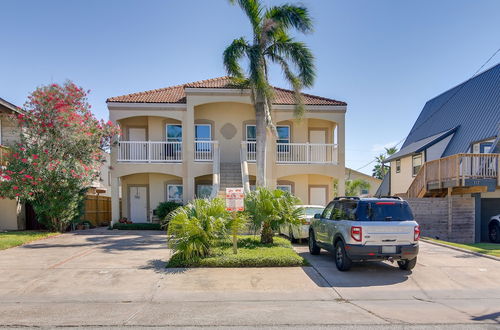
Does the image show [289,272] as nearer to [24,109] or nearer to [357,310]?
[357,310]

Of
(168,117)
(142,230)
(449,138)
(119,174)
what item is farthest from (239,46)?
(449,138)

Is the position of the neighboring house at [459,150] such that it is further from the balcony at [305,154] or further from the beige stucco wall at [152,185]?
the beige stucco wall at [152,185]

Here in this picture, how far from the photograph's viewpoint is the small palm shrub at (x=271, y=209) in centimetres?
988

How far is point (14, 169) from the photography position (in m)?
13.2

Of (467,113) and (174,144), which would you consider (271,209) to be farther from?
(467,113)

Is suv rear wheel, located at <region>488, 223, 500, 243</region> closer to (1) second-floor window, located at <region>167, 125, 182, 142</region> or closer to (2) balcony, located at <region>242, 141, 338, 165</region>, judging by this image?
(2) balcony, located at <region>242, 141, 338, 165</region>

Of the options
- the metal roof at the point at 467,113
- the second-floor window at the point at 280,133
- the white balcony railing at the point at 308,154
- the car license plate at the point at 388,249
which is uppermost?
the metal roof at the point at 467,113

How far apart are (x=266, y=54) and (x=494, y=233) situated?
48.4 feet

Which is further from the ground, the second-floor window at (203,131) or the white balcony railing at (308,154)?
the second-floor window at (203,131)

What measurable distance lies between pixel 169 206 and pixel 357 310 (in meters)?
11.9

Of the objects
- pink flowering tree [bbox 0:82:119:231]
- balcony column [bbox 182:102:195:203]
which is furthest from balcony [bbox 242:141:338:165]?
pink flowering tree [bbox 0:82:119:231]

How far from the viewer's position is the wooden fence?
18625 mm

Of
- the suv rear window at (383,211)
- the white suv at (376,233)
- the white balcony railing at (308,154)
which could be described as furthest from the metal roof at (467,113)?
→ the white suv at (376,233)

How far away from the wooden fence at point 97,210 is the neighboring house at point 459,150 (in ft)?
62.3
